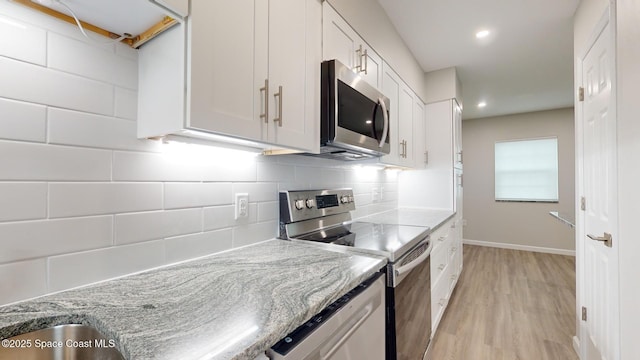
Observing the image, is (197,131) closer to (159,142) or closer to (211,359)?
(159,142)

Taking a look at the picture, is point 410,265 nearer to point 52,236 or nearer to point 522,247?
point 52,236

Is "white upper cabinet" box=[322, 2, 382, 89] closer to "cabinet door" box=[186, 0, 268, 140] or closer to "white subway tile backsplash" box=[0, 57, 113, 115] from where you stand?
"cabinet door" box=[186, 0, 268, 140]

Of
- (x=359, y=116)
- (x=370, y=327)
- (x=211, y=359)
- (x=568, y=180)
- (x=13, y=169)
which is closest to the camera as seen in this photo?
(x=211, y=359)

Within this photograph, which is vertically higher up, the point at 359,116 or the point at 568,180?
the point at 359,116

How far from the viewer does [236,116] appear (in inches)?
34.6

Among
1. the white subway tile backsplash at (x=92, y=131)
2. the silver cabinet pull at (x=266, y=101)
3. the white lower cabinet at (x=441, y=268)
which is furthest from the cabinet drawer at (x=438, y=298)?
the white subway tile backsplash at (x=92, y=131)

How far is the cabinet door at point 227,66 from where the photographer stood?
761 millimetres

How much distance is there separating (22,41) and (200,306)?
83 cm

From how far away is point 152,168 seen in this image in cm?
94

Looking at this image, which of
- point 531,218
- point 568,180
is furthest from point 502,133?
point 531,218

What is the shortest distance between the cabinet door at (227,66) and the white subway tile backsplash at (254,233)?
51 cm

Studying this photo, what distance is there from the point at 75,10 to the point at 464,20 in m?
A: 2.60

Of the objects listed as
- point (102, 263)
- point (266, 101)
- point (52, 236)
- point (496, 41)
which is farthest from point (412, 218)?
point (52, 236)

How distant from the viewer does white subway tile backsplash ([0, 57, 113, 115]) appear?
69 centimetres
